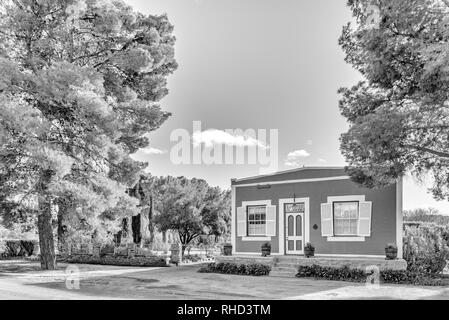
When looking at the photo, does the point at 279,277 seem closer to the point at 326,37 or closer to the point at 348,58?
the point at 348,58

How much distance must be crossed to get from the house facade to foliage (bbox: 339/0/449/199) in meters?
2.71

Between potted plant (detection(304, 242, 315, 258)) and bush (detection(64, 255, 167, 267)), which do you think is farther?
bush (detection(64, 255, 167, 267))

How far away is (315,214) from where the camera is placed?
60.3 feet

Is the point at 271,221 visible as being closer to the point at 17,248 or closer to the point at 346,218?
the point at 346,218

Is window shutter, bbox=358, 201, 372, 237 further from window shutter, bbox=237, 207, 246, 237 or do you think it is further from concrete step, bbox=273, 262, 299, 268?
window shutter, bbox=237, 207, 246, 237

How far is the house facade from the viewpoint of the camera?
1689 centimetres

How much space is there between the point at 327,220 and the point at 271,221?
252 cm

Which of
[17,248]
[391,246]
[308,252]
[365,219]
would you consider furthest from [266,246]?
[17,248]

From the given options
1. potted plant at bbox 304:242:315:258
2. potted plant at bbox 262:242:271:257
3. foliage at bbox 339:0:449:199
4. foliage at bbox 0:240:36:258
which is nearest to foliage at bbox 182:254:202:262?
potted plant at bbox 262:242:271:257

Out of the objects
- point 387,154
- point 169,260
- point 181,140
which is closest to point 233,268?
point 169,260

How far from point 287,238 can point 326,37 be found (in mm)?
8143

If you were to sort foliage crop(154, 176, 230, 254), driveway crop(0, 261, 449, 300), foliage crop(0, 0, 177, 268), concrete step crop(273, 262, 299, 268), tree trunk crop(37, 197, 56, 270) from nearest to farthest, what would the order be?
1. driveway crop(0, 261, 449, 300)
2. foliage crop(0, 0, 177, 268)
3. concrete step crop(273, 262, 299, 268)
4. tree trunk crop(37, 197, 56, 270)
5. foliage crop(154, 176, 230, 254)

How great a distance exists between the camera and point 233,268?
17.8 meters

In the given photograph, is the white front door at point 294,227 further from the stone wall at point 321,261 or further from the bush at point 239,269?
the bush at point 239,269
